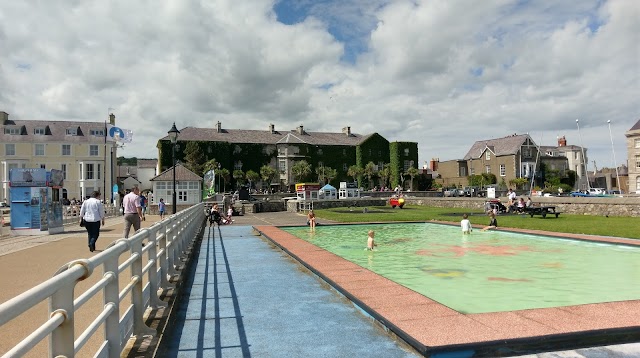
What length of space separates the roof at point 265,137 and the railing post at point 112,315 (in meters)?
75.0

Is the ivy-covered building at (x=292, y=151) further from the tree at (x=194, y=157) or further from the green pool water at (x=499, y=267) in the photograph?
the green pool water at (x=499, y=267)

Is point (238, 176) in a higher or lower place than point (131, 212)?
higher

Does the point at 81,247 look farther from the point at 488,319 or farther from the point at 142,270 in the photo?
the point at 488,319

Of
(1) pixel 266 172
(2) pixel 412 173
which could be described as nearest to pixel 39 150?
(1) pixel 266 172

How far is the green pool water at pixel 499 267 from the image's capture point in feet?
28.6

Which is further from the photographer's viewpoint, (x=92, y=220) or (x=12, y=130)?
(x=12, y=130)

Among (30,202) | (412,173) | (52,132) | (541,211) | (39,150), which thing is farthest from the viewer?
(412,173)

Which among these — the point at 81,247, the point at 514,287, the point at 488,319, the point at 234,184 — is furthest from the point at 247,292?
the point at 234,184

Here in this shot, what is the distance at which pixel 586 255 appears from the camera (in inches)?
551

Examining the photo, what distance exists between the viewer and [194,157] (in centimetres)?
7600

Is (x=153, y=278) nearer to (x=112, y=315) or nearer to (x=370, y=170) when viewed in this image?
(x=112, y=315)

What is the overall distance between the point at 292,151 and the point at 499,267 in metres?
72.8

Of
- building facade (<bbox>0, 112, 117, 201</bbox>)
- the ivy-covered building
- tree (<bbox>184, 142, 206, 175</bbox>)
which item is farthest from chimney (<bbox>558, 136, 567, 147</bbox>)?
building facade (<bbox>0, 112, 117, 201</bbox>)

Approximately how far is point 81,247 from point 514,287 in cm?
1353
